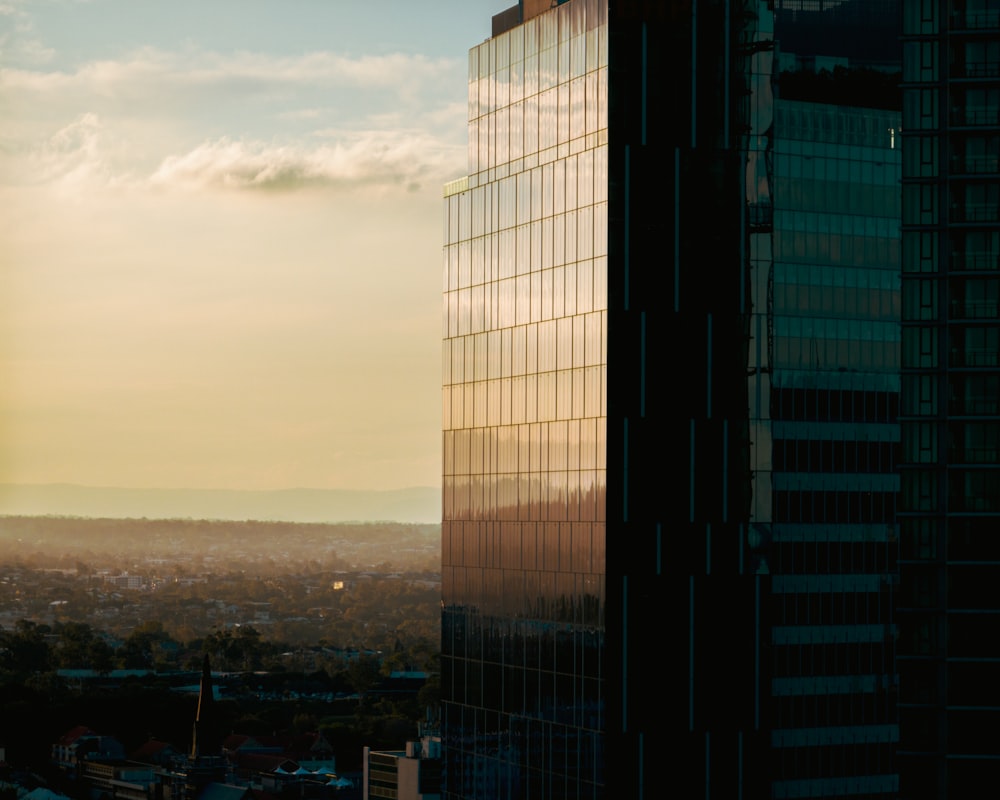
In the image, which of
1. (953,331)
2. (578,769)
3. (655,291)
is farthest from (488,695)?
(953,331)

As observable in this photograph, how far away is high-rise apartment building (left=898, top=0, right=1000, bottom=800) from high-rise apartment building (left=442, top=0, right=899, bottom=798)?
26.1 m

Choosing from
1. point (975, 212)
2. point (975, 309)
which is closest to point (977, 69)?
point (975, 212)

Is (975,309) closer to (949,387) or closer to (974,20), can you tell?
(949,387)

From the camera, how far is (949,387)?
127375 millimetres

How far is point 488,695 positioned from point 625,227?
30949 millimetres

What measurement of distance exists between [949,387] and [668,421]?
1779 inches

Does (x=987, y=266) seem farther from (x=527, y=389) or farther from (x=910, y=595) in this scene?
(x=527, y=389)

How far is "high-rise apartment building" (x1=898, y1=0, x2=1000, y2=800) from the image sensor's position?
12569cm

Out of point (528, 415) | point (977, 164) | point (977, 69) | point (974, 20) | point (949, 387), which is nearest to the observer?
point (528, 415)

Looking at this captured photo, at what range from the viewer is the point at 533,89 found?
3903 inches

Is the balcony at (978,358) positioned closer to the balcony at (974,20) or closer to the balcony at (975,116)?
the balcony at (975,116)

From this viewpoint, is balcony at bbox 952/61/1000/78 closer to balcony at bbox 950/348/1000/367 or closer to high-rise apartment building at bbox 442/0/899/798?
balcony at bbox 950/348/1000/367

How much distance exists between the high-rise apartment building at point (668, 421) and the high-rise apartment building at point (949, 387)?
2609 cm

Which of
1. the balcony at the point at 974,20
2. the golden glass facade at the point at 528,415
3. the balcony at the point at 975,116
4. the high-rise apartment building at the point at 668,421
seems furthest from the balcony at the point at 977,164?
the golden glass facade at the point at 528,415
